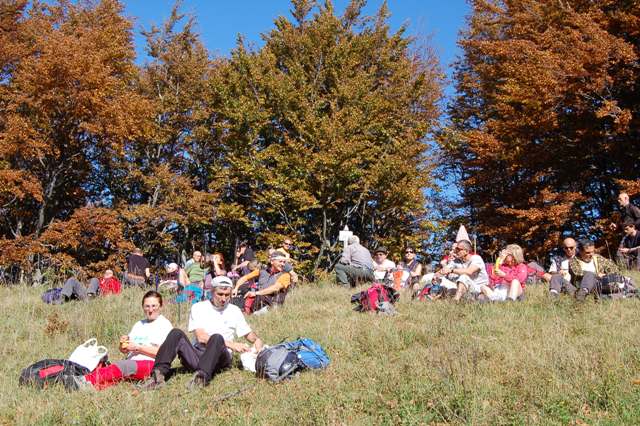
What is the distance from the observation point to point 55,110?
2017 cm

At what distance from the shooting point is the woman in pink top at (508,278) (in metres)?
9.56

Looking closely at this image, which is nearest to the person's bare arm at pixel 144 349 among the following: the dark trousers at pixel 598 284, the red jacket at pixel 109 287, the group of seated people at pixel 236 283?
the group of seated people at pixel 236 283

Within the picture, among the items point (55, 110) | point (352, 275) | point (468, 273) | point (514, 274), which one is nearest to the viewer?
point (468, 273)

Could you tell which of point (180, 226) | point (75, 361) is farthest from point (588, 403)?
point (180, 226)

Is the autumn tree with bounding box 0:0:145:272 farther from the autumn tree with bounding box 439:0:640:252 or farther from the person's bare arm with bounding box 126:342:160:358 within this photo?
the person's bare arm with bounding box 126:342:160:358

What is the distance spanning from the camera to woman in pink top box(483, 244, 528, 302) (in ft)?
31.4

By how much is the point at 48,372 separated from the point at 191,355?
Result: 151 centimetres

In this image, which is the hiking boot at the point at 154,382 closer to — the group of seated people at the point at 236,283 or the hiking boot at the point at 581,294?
the group of seated people at the point at 236,283

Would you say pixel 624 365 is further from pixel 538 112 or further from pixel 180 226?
pixel 180 226

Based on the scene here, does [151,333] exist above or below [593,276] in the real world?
below

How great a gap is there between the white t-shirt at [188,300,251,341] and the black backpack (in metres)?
1.39

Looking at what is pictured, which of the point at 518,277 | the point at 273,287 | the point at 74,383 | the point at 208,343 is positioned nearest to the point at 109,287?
the point at 273,287

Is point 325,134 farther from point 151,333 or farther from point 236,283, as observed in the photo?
Result: point 151,333

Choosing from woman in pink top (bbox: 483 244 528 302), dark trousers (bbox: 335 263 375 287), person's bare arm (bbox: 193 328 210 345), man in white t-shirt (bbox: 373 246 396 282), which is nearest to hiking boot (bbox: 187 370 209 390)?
person's bare arm (bbox: 193 328 210 345)
